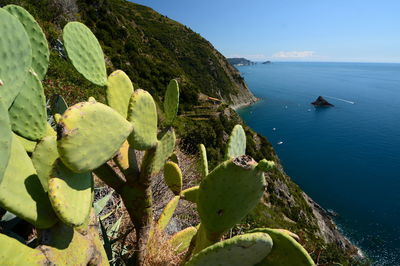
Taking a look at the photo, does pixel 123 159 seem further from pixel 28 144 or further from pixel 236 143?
pixel 236 143

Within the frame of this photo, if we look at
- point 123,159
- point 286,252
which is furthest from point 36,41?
point 286,252

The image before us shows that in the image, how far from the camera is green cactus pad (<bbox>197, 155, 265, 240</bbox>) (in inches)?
52.4

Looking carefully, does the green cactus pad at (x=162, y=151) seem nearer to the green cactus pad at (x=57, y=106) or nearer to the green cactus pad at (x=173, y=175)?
the green cactus pad at (x=173, y=175)

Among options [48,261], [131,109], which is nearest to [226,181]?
[131,109]

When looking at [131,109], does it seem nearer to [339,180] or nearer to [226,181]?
[226,181]

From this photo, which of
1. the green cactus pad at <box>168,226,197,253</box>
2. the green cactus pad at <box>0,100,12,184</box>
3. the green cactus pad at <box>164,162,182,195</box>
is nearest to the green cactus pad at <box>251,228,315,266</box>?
the green cactus pad at <box>0,100,12,184</box>

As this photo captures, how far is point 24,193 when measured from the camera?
1124mm

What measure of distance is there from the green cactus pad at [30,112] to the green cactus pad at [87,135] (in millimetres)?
424

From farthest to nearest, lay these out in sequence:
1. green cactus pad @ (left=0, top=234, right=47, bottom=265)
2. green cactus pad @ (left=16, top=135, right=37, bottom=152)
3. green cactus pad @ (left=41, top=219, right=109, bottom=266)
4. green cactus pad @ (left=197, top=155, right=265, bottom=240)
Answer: green cactus pad @ (left=16, top=135, right=37, bottom=152) < green cactus pad @ (left=197, top=155, right=265, bottom=240) < green cactus pad @ (left=41, top=219, right=109, bottom=266) < green cactus pad @ (left=0, top=234, right=47, bottom=265)

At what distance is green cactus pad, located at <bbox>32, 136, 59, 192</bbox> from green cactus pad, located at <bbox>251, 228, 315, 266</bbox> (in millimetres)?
1042

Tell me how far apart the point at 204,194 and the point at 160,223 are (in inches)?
41.5

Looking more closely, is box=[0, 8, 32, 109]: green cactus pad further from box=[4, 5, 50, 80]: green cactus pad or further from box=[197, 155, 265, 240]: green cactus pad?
box=[197, 155, 265, 240]: green cactus pad

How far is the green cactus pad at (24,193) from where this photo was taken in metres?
1.06

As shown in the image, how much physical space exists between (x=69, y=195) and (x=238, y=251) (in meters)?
0.76
